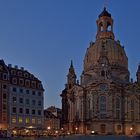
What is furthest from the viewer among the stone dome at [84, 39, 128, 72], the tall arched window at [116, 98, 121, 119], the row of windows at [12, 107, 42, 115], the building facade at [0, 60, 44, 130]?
the stone dome at [84, 39, 128, 72]

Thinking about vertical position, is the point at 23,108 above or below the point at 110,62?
below

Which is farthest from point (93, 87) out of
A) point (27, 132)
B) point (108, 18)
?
point (27, 132)

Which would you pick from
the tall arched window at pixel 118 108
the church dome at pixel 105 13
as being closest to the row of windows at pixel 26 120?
the tall arched window at pixel 118 108

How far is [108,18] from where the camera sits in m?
191

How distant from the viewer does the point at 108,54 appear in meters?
178

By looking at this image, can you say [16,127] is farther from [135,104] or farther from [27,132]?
[135,104]

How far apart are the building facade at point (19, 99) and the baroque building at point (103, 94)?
3865 centimetres

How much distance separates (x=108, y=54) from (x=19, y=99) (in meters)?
67.3

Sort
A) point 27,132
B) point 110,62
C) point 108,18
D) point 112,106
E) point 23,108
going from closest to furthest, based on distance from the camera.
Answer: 1. point 27,132
2. point 23,108
3. point 112,106
4. point 110,62
5. point 108,18

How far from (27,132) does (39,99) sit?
17131 mm

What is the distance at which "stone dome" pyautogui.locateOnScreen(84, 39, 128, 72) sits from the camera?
178125 millimetres

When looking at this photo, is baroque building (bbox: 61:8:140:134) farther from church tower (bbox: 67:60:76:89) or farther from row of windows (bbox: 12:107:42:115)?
row of windows (bbox: 12:107:42:115)

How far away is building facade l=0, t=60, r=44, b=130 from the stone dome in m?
55.5

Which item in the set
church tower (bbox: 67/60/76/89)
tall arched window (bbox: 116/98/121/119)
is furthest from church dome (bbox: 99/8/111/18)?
tall arched window (bbox: 116/98/121/119)
